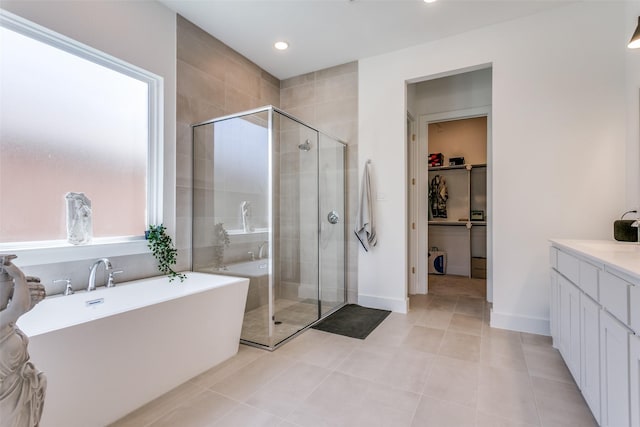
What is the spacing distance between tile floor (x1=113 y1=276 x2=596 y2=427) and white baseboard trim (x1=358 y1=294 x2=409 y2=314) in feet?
1.92

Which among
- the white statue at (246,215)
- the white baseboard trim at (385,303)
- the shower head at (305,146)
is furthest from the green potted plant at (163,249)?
the white baseboard trim at (385,303)

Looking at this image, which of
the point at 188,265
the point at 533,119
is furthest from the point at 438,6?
the point at 188,265

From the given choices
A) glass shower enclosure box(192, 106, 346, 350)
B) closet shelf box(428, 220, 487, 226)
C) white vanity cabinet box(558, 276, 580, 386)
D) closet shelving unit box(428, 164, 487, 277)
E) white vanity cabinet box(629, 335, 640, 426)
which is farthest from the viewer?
closet shelving unit box(428, 164, 487, 277)

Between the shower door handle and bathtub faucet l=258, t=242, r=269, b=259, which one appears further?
the shower door handle

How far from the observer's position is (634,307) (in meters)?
1.15

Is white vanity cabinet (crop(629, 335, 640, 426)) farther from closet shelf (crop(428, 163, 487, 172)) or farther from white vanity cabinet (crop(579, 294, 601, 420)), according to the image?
closet shelf (crop(428, 163, 487, 172))

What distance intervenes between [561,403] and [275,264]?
83.9 inches

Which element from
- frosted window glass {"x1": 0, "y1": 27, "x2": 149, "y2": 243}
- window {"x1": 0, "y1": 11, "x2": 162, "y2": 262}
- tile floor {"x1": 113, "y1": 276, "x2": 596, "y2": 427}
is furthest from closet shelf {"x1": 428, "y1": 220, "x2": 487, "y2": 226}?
frosted window glass {"x1": 0, "y1": 27, "x2": 149, "y2": 243}

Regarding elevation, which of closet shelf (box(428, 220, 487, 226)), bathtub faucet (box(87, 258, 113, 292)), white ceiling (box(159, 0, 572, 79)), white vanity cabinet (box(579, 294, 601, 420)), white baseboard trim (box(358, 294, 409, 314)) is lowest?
white baseboard trim (box(358, 294, 409, 314))

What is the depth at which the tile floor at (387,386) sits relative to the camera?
1.63 meters

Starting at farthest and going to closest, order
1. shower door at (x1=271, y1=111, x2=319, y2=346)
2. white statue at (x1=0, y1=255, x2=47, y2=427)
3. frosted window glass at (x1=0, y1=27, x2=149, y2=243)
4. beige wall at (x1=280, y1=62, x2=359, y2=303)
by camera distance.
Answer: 1. beige wall at (x1=280, y1=62, x2=359, y2=303)
2. shower door at (x1=271, y1=111, x2=319, y2=346)
3. frosted window glass at (x1=0, y1=27, x2=149, y2=243)
4. white statue at (x1=0, y1=255, x2=47, y2=427)

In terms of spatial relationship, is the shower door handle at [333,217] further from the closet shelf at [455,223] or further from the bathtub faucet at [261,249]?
the closet shelf at [455,223]

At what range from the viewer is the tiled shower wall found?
2.78m

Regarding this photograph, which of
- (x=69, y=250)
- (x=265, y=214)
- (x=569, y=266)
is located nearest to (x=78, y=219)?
(x=69, y=250)
